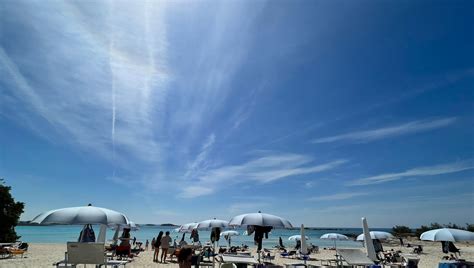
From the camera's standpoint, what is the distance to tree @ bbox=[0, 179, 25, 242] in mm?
17266

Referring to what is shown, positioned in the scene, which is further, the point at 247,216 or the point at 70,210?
the point at 247,216

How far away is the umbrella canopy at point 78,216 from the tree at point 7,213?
15004 mm

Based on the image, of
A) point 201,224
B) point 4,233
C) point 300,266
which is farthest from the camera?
point 4,233

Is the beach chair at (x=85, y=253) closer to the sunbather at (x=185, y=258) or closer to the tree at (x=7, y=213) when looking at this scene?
the sunbather at (x=185, y=258)

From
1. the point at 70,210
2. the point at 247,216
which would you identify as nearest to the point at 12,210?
the point at 70,210

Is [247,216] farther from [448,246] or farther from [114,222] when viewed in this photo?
[448,246]

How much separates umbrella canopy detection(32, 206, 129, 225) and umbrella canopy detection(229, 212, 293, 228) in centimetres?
330

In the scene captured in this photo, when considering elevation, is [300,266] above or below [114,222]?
below

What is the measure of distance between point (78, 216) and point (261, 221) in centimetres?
467

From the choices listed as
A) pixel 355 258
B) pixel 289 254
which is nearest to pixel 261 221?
pixel 355 258

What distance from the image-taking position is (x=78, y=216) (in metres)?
6.25

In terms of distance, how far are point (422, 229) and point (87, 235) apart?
177ft

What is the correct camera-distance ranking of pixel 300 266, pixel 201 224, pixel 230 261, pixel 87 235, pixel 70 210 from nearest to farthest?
pixel 70 210 → pixel 230 261 → pixel 87 235 → pixel 300 266 → pixel 201 224

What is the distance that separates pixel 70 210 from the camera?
644 centimetres
